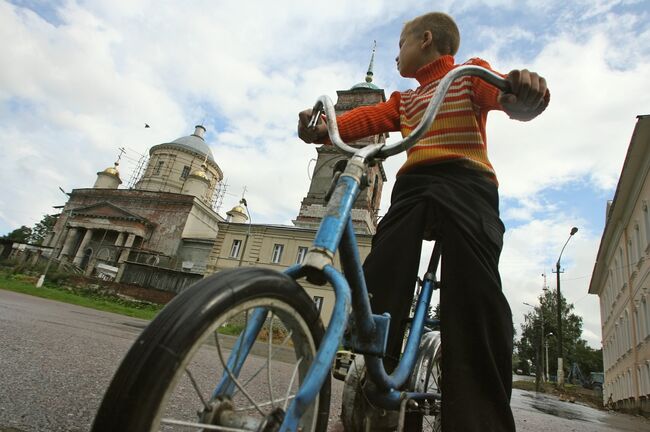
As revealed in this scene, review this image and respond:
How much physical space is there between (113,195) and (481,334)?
44.4 metres

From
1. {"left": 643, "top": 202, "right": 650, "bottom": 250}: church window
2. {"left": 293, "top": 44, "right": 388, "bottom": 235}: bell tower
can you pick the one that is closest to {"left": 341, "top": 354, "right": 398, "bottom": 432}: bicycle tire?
{"left": 643, "top": 202, "right": 650, "bottom": 250}: church window

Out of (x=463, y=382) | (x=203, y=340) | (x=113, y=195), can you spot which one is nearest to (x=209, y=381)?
(x=463, y=382)

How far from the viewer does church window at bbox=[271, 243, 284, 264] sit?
2873 centimetres

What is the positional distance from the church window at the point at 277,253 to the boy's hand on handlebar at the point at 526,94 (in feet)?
90.7

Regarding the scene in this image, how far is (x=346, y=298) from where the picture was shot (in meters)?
1.08

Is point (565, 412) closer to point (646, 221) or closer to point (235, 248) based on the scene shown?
point (646, 221)

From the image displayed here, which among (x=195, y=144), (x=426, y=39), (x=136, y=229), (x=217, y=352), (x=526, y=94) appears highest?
(x=195, y=144)

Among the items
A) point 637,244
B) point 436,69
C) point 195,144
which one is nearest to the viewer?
point 436,69

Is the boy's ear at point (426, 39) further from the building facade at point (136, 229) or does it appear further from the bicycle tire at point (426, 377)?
the building facade at point (136, 229)

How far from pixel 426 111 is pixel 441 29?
884 millimetres

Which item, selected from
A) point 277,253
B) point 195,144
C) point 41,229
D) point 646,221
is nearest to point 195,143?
point 195,144

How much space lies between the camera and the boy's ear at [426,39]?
79.5 inches

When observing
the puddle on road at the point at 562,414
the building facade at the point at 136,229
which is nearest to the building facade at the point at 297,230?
the building facade at the point at 136,229

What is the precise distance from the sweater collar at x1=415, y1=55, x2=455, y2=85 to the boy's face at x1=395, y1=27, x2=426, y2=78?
0.18 ft
